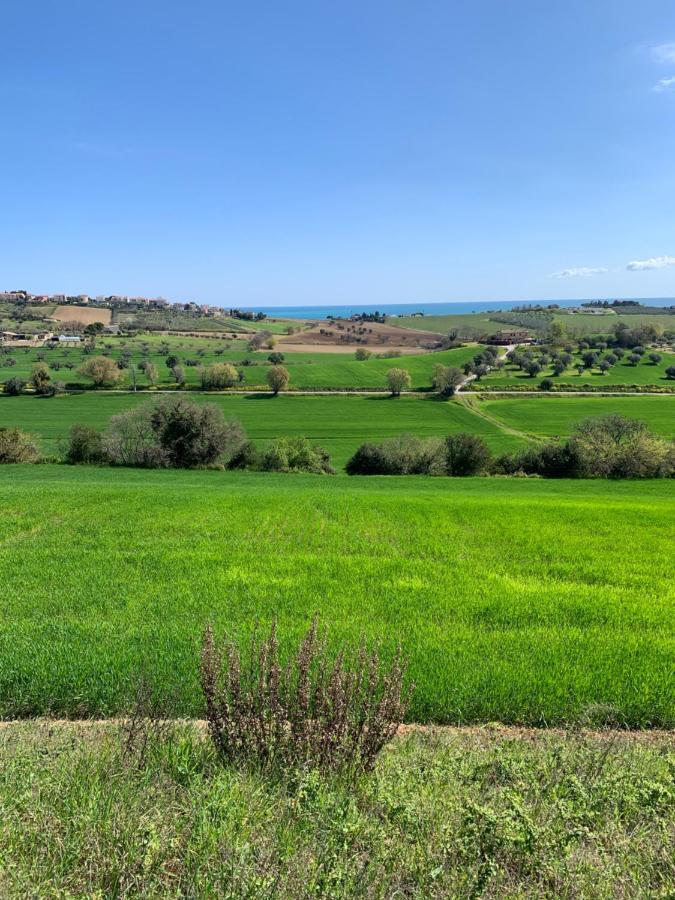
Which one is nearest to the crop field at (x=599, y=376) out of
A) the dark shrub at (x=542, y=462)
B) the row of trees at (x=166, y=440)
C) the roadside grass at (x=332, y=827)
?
the dark shrub at (x=542, y=462)

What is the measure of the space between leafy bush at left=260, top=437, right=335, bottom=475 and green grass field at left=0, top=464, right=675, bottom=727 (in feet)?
74.3

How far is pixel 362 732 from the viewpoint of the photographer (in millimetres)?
5293

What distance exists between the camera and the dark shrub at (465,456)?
4244cm

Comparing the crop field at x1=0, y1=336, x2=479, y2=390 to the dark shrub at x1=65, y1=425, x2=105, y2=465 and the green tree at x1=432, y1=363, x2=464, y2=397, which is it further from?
the dark shrub at x1=65, y1=425, x2=105, y2=465

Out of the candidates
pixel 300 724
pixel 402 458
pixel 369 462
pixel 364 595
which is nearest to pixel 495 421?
pixel 402 458


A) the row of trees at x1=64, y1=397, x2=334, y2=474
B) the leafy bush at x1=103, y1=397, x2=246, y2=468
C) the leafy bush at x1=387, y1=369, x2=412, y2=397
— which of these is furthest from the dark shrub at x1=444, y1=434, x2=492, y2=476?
the leafy bush at x1=387, y1=369, x2=412, y2=397

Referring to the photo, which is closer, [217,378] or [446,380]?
[446,380]

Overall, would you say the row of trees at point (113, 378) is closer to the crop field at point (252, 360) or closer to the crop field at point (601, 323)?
the crop field at point (252, 360)

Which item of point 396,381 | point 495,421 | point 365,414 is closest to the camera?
point 495,421

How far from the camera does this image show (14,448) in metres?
38.8

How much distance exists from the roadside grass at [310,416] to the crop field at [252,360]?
425 inches

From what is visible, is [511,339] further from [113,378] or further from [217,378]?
[113,378]

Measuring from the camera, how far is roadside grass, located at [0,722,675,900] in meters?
3.58

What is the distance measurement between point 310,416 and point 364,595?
62623mm
